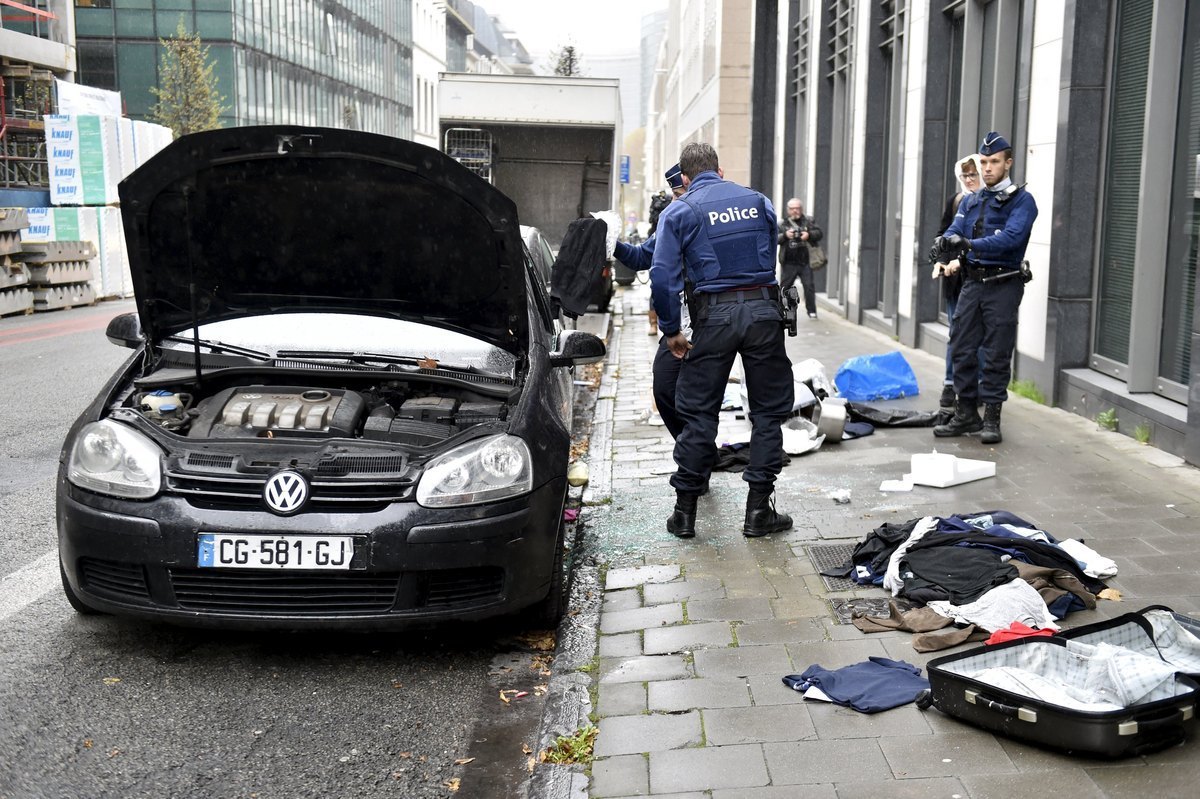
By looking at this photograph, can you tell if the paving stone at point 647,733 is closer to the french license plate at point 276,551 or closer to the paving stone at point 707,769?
the paving stone at point 707,769

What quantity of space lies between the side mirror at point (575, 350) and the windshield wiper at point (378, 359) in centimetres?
34

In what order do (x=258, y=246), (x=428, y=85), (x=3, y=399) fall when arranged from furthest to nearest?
(x=428, y=85)
(x=3, y=399)
(x=258, y=246)

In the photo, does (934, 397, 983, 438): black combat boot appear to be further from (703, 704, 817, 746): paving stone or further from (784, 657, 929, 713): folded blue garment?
(703, 704, 817, 746): paving stone

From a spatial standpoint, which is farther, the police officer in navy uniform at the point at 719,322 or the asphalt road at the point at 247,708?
the police officer in navy uniform at the point at 719,322

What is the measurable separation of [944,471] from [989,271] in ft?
6.02

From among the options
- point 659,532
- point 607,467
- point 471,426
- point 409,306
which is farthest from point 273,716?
point 607,467

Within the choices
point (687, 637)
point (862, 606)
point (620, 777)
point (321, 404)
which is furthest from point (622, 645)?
point (321, 404)

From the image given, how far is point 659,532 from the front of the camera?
621cm

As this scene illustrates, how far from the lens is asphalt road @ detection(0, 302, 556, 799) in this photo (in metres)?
3.65

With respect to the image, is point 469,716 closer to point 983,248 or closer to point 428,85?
point 983,248

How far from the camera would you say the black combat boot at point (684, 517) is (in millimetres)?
6086

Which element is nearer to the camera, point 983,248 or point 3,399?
point 983,248

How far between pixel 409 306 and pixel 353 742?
89.0 inches

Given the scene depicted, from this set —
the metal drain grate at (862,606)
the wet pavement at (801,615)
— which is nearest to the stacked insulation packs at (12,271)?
the wet pavement at (801,615)
